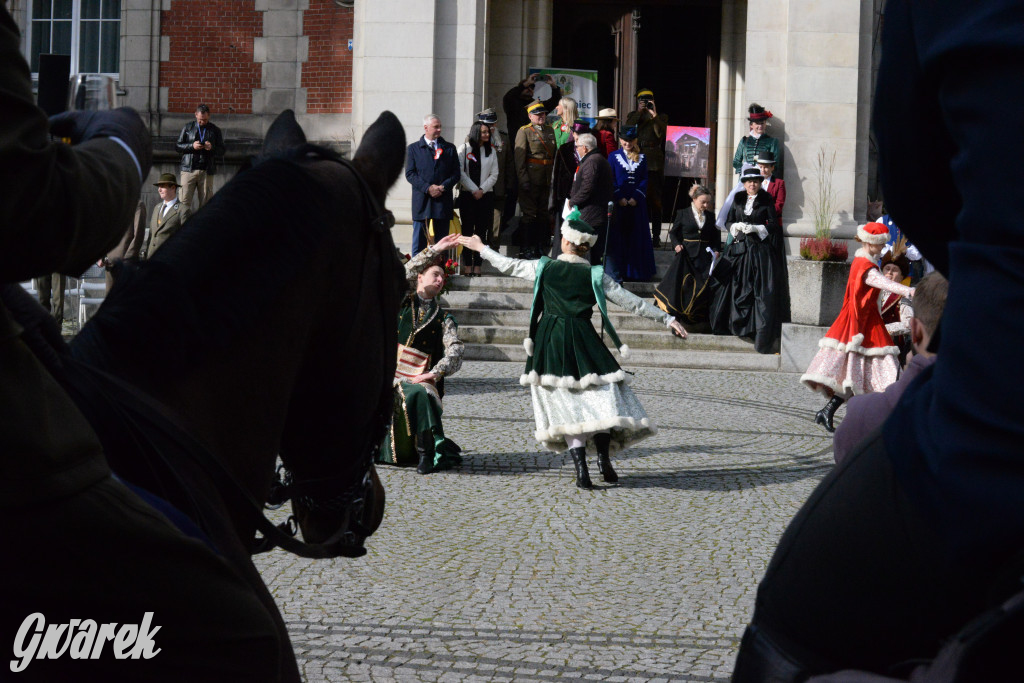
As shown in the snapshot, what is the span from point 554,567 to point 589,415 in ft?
7.57

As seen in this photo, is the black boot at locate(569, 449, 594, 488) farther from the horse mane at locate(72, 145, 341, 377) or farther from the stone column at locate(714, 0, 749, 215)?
the stone column at locate(714, 0, 749, 215)

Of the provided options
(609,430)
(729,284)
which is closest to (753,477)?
(609,430)

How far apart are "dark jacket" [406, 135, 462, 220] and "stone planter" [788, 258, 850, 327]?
13.7ft

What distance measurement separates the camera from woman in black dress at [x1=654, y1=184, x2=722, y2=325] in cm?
1404

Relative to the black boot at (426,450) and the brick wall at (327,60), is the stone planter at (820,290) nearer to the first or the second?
the black boot at (426,450)

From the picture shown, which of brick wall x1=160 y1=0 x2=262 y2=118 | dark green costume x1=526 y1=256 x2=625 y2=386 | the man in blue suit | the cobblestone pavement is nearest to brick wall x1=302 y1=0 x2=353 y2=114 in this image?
brick wall x1=160 y1=0 x2=262 y2=118

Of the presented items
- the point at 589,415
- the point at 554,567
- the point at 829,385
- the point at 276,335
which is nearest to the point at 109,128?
the point at 276,335

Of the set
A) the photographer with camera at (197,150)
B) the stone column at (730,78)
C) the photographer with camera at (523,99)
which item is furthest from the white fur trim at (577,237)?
the stone column at (730,78)

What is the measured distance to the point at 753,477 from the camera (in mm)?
7945

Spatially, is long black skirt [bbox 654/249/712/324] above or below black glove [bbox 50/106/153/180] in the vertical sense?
below

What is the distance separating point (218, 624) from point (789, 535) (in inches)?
32.1

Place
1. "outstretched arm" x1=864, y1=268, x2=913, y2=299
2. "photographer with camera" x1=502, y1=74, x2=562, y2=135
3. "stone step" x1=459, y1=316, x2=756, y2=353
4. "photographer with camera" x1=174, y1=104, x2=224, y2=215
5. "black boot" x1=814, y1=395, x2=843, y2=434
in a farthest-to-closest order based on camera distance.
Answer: "photographer with camera" x1=174, y1=104, x2=224, y2=215 → "photographer with camera" x1=502, y1=74, x2=562, y2=135 → "stone step" x1=459, y1=316, x2=756, y2=353 → "black boot" x1=814, y1=395, x2=843, y2=434 → "outstretched arm" x1=864, y1=268, x2=913, y2=299

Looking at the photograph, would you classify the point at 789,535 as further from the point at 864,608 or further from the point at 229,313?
the point at 229,313

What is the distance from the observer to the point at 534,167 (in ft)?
50.3
